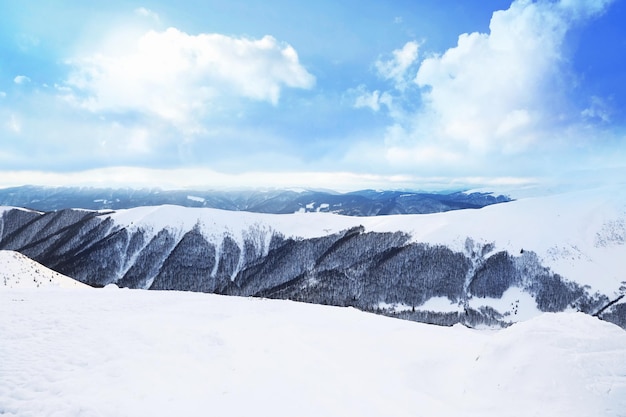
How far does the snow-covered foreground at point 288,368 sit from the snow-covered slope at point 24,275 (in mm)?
22763

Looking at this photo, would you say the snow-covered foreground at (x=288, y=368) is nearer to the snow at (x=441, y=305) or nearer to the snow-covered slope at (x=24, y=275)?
the snow-covered slope at (x=24, y=275)

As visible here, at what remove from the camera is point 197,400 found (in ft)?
38.1

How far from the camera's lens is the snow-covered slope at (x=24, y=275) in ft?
132

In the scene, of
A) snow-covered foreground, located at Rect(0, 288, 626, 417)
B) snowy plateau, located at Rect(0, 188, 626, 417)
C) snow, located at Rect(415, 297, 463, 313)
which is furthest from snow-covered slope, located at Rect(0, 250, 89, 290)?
snow, located at Rect(415, 297, 463, 313)

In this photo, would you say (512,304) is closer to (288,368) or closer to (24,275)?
(288,368)

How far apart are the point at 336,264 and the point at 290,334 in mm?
166544

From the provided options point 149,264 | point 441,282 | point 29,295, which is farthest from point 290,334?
point 149,264

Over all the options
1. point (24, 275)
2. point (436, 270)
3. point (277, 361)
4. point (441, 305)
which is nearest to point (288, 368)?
point (277, 361)

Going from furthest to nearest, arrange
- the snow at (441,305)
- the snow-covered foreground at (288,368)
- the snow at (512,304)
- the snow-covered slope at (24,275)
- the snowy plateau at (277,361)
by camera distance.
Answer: the snow at (441,305)
the snow at (512,304)
the snow-covered slope at (24,275)
the snowy plateau at (277,361)
the snow-covered foreground at (288,368)

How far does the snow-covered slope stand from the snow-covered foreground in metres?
22.8

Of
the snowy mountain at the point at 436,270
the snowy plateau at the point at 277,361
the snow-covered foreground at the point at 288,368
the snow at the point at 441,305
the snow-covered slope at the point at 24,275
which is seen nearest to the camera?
the snow-covered foreground at the point at 288,368

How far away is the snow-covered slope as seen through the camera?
40.1 m

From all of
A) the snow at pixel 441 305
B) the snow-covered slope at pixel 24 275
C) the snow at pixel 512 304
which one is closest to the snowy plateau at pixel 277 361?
the snow-covered slope at pixel 24 275

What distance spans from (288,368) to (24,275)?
1792 inches
